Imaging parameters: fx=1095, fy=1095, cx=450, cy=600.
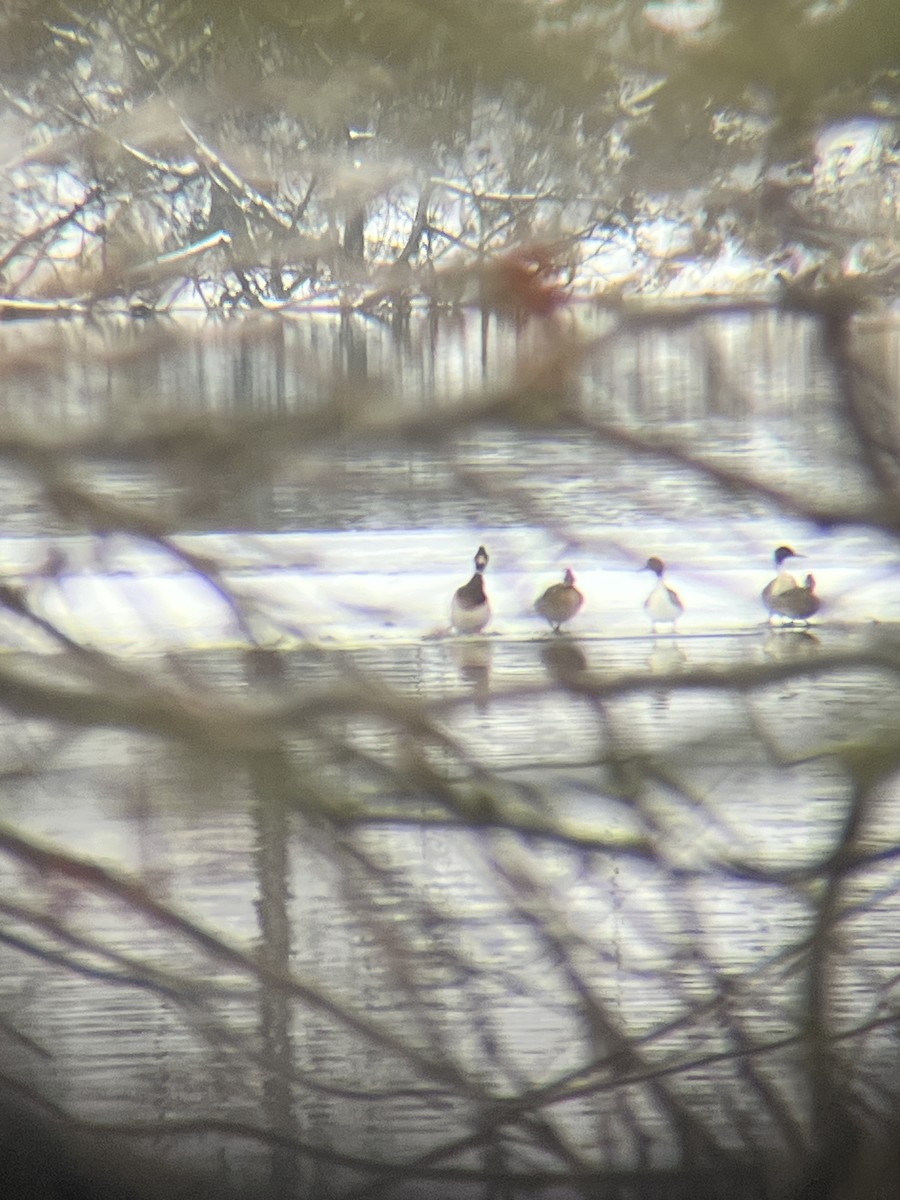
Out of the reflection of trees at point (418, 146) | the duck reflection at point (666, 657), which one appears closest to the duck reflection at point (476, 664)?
the duck reflection at point (666, 657)

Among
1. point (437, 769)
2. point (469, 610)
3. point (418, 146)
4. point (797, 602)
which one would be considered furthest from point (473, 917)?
point (418, 146)

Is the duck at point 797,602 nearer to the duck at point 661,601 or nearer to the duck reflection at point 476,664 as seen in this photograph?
the duck at point 661,601

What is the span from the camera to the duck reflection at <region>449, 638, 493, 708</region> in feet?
2.73

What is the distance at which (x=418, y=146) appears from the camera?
31.6 inches

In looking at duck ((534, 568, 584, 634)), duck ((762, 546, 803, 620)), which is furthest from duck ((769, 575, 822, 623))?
duck ((534, 568, 584, 634))

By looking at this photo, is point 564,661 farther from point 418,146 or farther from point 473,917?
point 418,146

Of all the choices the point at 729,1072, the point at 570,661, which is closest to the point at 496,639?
the point at 570,661

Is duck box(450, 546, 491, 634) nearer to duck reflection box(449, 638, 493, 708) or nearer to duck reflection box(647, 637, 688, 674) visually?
duck reflection box(449, 638, 493, 708)

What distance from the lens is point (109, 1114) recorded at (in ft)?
2.77

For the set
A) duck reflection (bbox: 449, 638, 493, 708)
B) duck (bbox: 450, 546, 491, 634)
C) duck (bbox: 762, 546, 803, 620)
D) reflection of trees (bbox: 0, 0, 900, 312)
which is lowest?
duck reflection (bbox: 449, 638, 493, 708)

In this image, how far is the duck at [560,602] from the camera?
833 mm

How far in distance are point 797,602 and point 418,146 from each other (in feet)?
1.45

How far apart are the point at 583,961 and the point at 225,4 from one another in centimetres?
76

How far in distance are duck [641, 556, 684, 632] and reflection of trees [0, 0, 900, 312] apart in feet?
0.69
